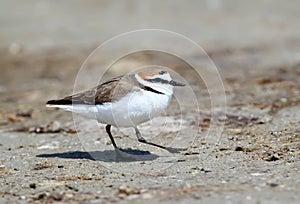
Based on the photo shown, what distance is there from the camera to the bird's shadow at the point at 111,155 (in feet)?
24.6

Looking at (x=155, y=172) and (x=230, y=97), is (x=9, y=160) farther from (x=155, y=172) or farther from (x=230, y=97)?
(x=230, y=97)

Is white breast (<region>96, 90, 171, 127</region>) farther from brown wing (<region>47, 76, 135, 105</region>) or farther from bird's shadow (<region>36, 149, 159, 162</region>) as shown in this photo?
bird's shadow (<region>36, 149, 159, 162</region>)

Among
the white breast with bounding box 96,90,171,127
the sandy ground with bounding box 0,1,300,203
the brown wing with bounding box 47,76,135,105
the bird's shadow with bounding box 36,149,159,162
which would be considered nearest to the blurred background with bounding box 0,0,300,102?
the sandy ground with bounding box 0,1,300,203

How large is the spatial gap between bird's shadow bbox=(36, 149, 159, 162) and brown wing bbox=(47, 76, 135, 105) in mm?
746

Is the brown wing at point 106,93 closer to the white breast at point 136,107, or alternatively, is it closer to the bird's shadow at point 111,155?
the white breast at point 136,107

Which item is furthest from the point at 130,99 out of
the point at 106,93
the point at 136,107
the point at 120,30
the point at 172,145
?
the point at 120,30

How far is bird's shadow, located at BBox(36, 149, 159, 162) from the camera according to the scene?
7.49 metres

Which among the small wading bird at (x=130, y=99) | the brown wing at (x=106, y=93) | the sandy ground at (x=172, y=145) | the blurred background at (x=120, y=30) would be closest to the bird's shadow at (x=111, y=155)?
the sandy ground at (x=172, y=145)

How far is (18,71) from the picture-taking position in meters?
15.4

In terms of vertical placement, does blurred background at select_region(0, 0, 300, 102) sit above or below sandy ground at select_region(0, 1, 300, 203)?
above

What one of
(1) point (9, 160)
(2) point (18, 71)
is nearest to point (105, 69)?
(2) point (18, 71)

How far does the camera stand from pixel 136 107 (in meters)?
6.81

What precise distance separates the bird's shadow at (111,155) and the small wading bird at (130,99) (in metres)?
0.54

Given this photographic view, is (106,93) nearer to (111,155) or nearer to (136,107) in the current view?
(136,107)
